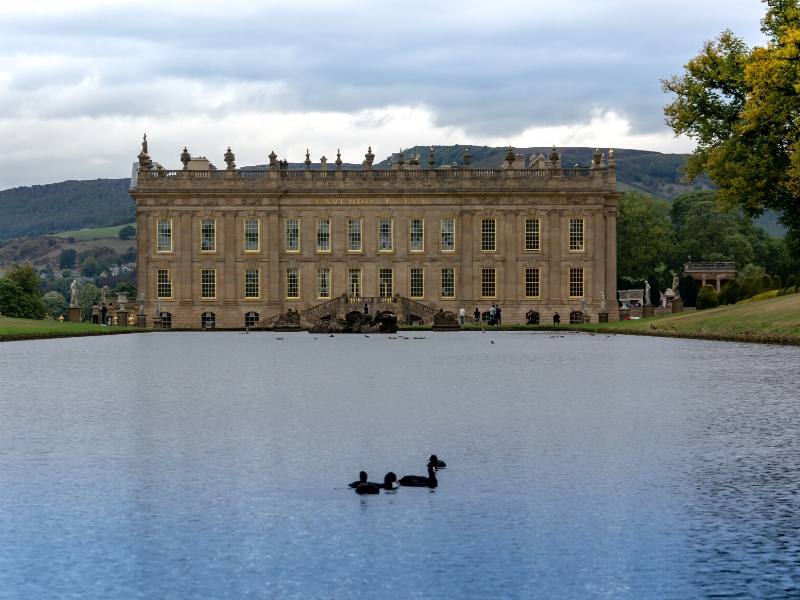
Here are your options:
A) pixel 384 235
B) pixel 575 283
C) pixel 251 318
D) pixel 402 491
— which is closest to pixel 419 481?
pixel 402 491

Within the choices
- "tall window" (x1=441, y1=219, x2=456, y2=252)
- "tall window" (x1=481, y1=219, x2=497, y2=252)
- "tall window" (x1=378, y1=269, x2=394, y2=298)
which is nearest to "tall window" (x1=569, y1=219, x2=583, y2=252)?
"tall window" (x1=481, y1=219, x2=497, y2=252)

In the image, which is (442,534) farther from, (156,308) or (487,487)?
(156,308)

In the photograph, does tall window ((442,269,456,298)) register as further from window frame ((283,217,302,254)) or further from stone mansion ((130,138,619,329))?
window frame ((283,217,302,254))

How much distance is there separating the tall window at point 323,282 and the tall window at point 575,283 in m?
21.5

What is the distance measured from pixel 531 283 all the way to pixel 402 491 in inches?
3867

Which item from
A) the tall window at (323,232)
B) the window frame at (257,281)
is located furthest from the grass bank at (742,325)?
the window frame at (257,281)

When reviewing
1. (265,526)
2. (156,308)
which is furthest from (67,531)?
(156,308)

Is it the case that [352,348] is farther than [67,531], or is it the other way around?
[352,348]

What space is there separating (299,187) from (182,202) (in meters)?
10.3

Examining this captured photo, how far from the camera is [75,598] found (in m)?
12.7

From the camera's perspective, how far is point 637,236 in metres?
141

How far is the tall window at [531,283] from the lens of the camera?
4542 inches

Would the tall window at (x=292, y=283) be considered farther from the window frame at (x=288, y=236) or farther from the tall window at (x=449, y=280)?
the tall window at (x=449, y=280)

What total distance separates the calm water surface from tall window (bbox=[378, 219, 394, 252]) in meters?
79.8
